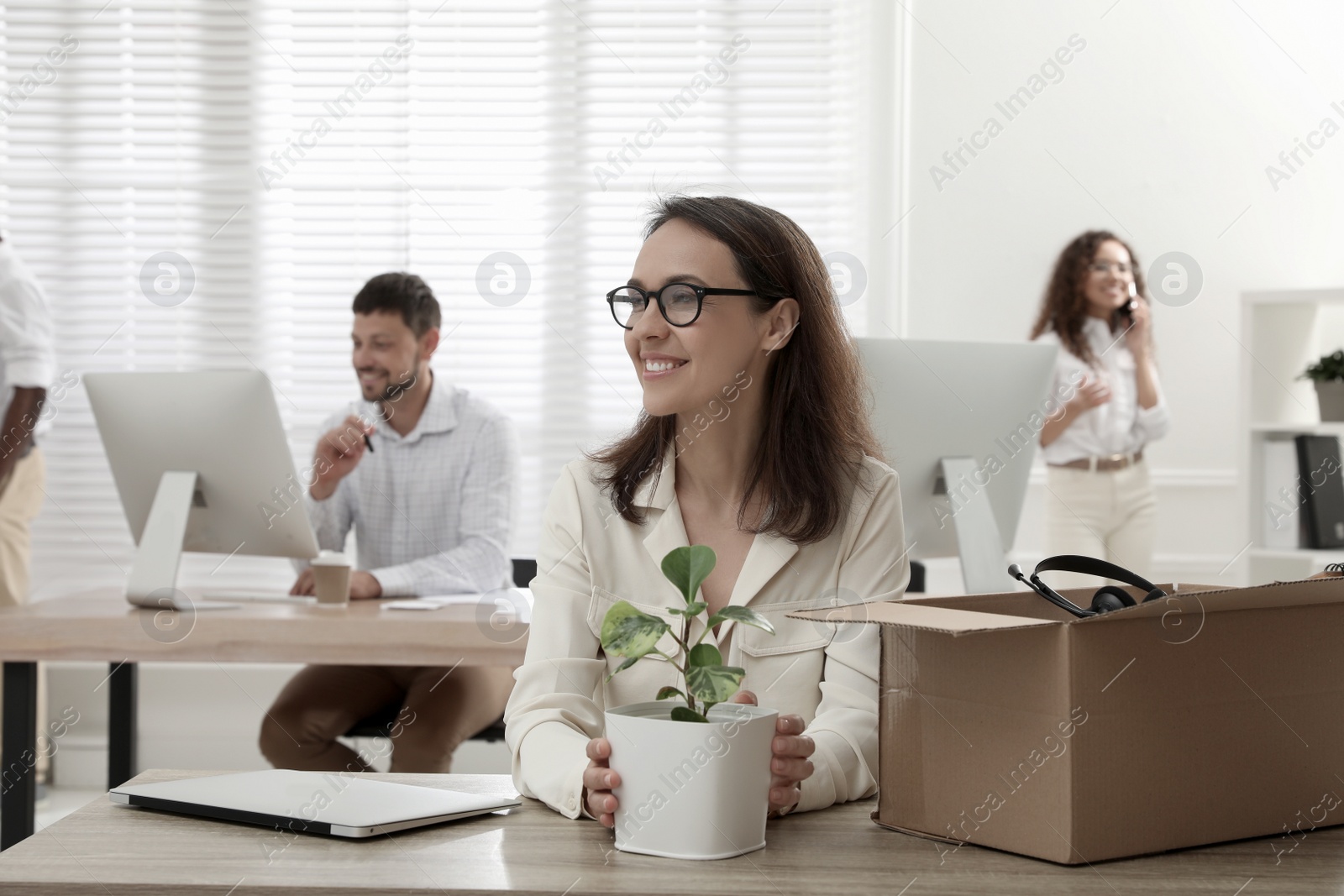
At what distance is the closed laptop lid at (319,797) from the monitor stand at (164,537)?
59.5 inches

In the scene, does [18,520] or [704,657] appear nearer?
[704,657]

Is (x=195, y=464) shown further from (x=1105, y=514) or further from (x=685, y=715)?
(x=1105, y=514)

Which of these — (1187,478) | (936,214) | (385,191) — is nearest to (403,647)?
(385,191)

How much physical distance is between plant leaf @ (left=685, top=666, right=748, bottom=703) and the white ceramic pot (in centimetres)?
2

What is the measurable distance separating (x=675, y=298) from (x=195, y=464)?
1.55 metres

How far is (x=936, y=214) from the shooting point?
4.20m

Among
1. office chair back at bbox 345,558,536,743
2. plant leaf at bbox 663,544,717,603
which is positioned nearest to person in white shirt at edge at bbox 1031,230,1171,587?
office chair back at bbox 345,558,536,743

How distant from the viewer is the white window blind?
4.23 m

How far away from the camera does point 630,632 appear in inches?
35.0

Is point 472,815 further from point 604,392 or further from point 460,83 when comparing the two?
point 460,83

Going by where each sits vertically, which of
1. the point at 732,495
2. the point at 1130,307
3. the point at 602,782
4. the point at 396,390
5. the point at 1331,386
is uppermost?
the point at 1130,307

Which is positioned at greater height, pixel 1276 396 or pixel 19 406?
pixel 1276 396

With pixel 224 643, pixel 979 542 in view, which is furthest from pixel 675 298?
pixel 224 643

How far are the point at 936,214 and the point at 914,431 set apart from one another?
7.25 ft
